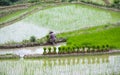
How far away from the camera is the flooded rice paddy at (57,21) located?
31.2m

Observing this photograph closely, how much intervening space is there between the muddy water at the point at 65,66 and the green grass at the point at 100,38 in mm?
2054

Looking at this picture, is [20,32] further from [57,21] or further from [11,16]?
[11,16]

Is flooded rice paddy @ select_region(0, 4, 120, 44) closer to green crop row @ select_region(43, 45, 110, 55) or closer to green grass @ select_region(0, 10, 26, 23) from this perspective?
green grass @ select_region(0, 10, 26, 23)

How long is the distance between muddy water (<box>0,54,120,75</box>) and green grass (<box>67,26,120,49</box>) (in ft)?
6.74

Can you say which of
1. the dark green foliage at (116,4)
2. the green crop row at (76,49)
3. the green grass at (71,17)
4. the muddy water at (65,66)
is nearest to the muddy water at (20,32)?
the green grass at (71,17)

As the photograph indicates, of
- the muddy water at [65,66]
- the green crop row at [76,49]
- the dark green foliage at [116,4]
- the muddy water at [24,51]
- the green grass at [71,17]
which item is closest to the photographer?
the muddy water at [65,66]

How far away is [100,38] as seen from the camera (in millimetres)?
27625

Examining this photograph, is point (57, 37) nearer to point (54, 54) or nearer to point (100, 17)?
point (54, 54)

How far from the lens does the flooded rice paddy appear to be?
31156 mm

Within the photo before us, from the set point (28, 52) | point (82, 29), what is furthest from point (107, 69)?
point (82, 29)

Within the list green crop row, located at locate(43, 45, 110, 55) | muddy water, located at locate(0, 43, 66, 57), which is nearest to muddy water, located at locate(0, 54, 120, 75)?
green crop row, located at locate(43, 45, 110, 55)

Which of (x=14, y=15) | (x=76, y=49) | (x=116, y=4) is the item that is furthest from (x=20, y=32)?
(x=116, y=4)

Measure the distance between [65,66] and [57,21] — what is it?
11.5 metres

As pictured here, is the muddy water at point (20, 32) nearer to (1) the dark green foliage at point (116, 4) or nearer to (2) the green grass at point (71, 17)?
(2) the green grass at point (71, 17)
